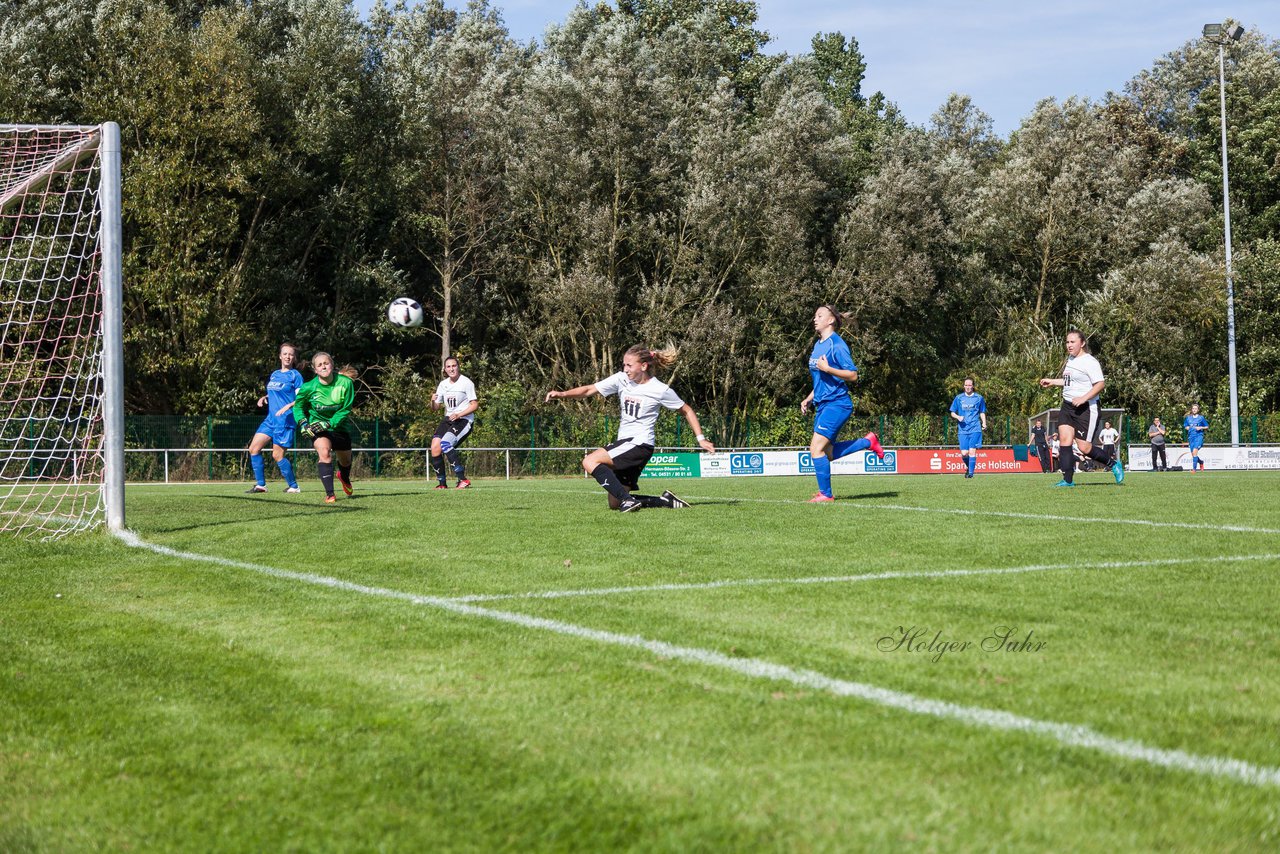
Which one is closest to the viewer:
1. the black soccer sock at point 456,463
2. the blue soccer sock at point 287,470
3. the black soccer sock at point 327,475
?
the black soccer sock at point 327,475

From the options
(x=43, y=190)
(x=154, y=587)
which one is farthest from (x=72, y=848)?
(x=43, y=190)

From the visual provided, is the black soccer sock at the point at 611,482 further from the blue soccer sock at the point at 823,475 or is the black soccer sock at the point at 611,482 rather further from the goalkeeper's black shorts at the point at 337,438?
the goalkeeper's black shorts at the point at 337,438

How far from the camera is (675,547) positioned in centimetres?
804

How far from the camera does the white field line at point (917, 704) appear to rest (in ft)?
9.43

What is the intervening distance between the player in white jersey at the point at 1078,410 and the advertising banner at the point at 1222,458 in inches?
920

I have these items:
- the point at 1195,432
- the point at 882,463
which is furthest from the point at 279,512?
the point at 1195,432

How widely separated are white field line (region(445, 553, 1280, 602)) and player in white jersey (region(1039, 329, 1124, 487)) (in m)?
9.35

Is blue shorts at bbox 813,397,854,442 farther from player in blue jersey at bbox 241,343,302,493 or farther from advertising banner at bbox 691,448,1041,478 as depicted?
advertising banner at bbox 691,448,1041,478

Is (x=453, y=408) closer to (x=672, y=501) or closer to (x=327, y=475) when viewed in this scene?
(x=327, y=475)

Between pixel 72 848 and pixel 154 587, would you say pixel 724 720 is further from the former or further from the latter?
pixel 154 587

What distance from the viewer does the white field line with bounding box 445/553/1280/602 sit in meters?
5.91

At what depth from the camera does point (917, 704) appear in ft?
11.6

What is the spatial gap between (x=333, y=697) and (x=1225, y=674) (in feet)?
9.40

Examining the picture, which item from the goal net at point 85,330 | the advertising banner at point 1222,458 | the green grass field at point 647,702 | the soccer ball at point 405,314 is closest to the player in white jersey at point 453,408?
the soccer ball at point 405,314
